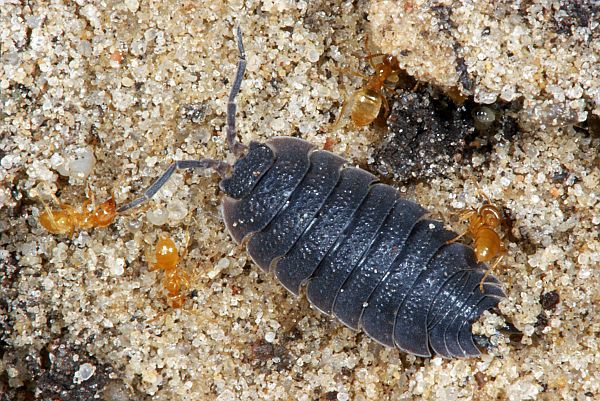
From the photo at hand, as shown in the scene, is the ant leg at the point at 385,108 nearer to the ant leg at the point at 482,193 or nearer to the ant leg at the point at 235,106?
the ant leg at the point at 482,193

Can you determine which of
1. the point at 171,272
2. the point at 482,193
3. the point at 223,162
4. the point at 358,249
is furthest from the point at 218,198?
the point at 482,193

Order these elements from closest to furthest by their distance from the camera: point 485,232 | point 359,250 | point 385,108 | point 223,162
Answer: point 359,250, point 485,232, point 223,162, point 385,108

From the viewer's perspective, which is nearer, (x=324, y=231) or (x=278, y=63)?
(x=324, y=231)

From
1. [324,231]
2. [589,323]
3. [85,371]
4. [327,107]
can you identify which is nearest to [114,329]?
[85,371]

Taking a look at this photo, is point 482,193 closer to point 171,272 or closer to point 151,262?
point 171,272

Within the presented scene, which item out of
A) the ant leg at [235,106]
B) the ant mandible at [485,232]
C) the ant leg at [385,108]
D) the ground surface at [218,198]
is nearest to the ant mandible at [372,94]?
the ant leg at [385,108]

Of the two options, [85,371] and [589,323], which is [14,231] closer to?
[85,371]

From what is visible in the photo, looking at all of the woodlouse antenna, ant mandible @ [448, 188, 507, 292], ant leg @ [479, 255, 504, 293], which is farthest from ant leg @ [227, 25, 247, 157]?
ant leg @ [479, 255, 504, 293]

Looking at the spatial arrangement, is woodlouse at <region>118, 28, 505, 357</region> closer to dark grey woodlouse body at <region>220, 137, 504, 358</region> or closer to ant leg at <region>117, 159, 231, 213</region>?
dark grey woodlouse body at <region>220, 137, 504, 358</region>
